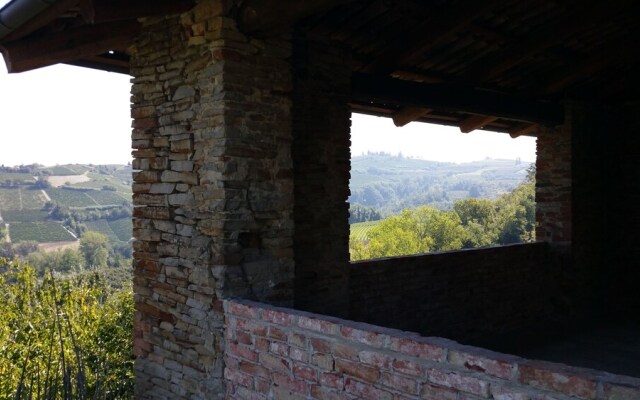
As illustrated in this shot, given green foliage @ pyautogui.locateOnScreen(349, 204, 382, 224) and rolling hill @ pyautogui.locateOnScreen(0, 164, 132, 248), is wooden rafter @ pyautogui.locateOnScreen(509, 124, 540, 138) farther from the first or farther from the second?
green foliage @ pyautogui.locateOnScreen(349, 204, 382, 224)

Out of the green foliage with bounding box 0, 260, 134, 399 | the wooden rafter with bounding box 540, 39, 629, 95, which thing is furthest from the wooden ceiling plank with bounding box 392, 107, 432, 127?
the green foliage with bounding box 0, 260, 134, 399

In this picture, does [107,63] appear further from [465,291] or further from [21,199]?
[21,199]

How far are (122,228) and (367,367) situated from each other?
83.8 metres

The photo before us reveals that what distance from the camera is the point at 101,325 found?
1572 centimetres

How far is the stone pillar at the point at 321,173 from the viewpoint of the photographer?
4.67 metres

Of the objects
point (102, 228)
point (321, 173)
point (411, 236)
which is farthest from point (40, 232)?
point (321, 173)

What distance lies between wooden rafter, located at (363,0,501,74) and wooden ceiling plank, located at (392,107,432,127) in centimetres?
159

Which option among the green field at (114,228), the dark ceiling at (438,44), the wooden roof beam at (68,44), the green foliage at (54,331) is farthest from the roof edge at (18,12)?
the green field at (114,228)

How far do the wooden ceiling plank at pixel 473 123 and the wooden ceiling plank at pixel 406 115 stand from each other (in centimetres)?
91

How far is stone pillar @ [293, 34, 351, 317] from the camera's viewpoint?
467cm

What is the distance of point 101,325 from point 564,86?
45.3 feet

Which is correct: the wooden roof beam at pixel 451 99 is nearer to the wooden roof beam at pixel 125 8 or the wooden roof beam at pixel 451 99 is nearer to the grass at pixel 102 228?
the wooden roof beam at pixel 125 8

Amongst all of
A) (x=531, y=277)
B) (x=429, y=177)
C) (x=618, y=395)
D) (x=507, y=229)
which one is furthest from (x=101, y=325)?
(x=429, y=177)

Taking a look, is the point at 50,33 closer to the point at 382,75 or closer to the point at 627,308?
the point at 382,75
